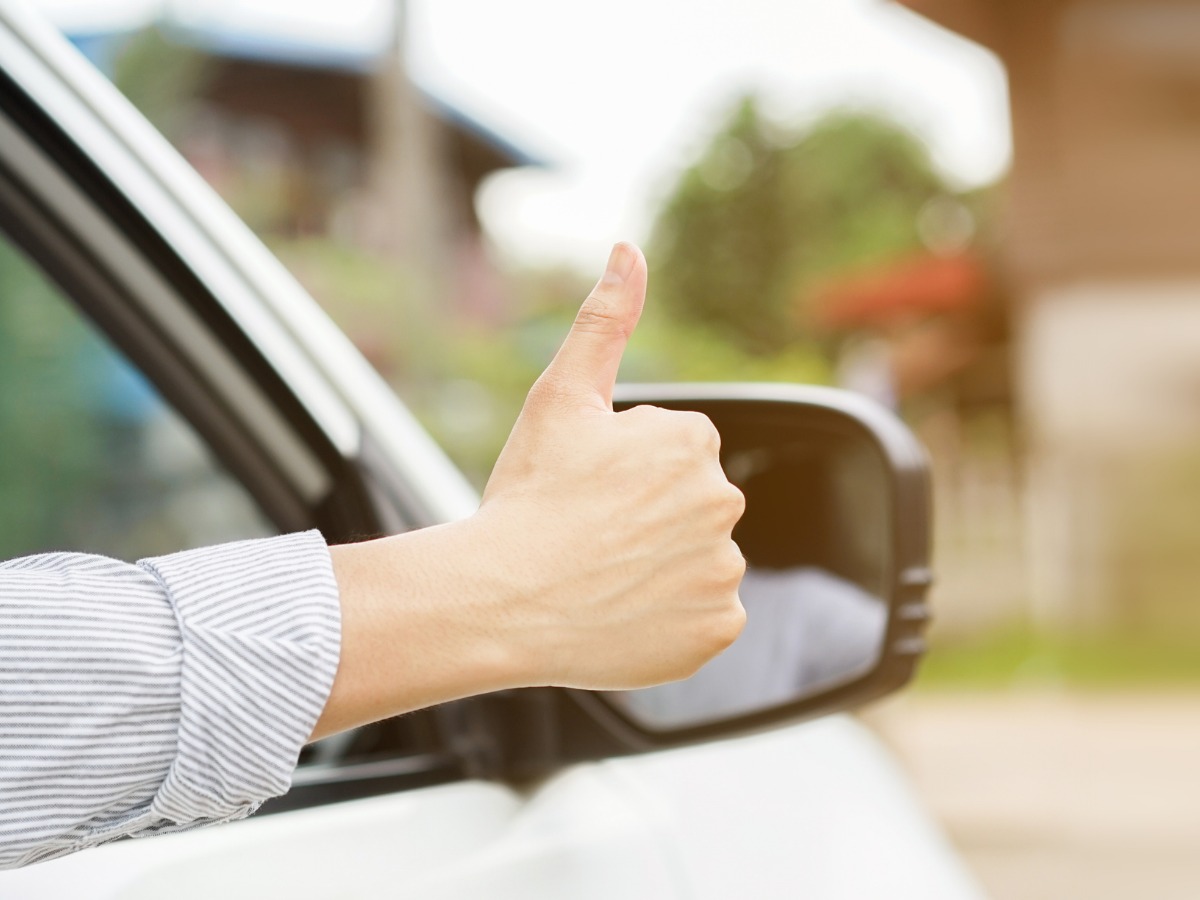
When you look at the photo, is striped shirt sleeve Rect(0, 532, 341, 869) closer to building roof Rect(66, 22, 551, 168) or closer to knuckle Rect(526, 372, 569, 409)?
knuckle Rect(526, 372, 569, 409)

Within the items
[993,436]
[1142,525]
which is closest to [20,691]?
[1142,525]

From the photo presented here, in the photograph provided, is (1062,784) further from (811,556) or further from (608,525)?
(608,525)

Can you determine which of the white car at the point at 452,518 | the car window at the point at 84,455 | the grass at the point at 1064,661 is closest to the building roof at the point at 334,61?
the grass at the point at 1064,661

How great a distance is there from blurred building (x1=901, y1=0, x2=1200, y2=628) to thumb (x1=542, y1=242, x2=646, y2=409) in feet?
41.5

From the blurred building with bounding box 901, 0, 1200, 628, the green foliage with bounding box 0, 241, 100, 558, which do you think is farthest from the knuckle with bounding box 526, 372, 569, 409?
the blurred building with bounding box 901, 0, 1200, 628

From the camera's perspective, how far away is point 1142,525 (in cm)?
1281

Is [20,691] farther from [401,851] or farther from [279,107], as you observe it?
[279,107]

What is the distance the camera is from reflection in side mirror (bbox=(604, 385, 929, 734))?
4.49 ft

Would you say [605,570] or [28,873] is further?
[28,873]

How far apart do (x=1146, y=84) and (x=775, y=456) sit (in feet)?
45.0

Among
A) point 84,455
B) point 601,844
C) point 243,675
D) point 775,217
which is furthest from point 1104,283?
point 775,217

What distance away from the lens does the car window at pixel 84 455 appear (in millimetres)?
3088

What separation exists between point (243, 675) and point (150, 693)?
0.18ft

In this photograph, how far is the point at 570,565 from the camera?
0.92 meters
